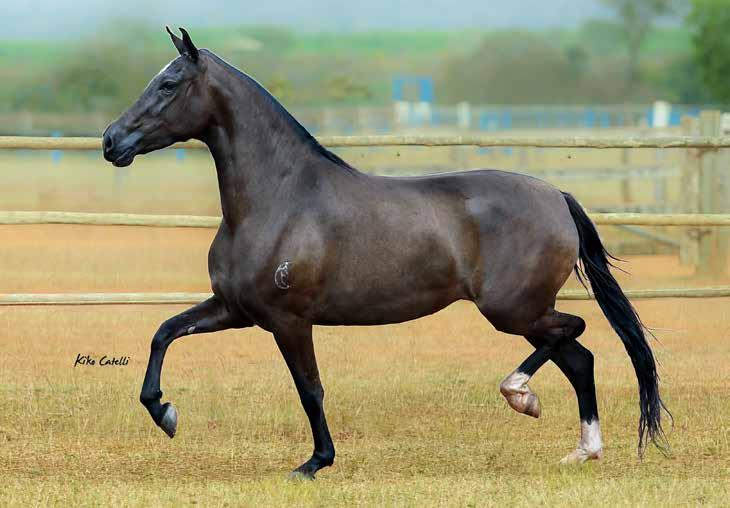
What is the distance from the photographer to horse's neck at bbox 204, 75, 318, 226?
5.62 m

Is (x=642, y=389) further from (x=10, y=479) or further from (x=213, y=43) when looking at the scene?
(x=213, y=43)

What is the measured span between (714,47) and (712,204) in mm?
36750

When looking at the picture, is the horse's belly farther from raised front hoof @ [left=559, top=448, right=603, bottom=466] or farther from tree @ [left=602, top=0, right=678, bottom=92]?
tree @ [left=602, top=0, right=678, bottom=92]

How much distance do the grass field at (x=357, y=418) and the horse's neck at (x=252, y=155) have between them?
45.8 inches

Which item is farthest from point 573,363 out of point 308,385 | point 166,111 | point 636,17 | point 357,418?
point 636,17

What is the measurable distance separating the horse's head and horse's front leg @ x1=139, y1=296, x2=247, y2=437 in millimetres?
702

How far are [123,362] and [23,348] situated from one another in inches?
39.7

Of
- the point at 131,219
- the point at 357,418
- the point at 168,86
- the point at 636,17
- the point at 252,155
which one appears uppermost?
the point at 168,86

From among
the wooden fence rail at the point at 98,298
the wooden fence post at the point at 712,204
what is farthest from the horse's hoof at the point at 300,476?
the wooden fence post at the point at 712,204

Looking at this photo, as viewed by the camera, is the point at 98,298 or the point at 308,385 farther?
the point at 98,298

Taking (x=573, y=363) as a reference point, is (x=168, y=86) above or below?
above

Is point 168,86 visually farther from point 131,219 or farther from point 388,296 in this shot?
point 131,219

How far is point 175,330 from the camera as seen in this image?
18.7ft

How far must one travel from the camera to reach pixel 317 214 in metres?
5.62
